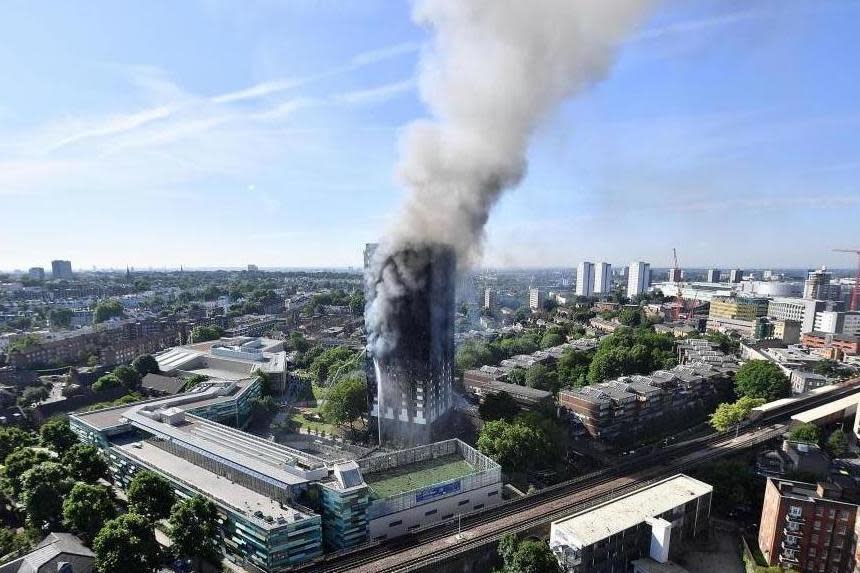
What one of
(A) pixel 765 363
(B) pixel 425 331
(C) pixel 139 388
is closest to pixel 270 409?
(C) pixel 139 388

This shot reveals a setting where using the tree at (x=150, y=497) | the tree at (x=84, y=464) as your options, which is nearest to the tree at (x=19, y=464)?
the tree at (x=84, y=464)

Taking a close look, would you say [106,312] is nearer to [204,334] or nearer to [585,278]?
[204,334]

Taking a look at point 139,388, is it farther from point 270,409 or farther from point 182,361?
point 270,409

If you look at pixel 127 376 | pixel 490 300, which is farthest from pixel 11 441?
pixel 490 300

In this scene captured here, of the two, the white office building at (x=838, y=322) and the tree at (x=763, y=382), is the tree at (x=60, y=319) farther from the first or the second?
the white office building at (x=838, y=322)

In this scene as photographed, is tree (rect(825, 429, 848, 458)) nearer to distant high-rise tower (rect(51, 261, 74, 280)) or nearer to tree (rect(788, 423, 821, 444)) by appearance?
tree (rect(788, 423, 821, 444))

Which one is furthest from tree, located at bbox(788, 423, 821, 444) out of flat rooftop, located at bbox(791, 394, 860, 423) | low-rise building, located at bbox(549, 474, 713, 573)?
low-rise building, located at bbox(549, 474, 713, 573)
